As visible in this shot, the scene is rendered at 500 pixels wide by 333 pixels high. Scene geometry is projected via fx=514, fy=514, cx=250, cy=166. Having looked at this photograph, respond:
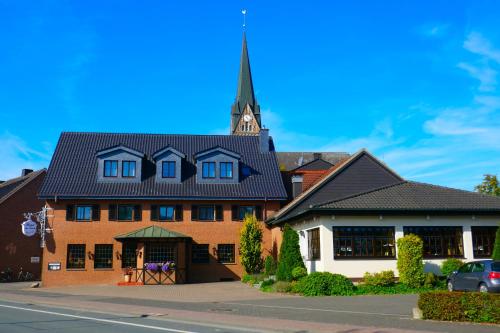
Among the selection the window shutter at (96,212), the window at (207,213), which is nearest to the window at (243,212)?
the window at (207,213)

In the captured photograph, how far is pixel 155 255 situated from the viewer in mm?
34344

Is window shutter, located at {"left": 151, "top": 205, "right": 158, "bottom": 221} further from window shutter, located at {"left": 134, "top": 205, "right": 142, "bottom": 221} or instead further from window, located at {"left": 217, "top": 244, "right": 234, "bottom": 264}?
window, located at {"left": 217, "top": 244, "right": 234, "bottom": 264}

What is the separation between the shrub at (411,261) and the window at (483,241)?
393 centimetres

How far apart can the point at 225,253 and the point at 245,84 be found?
195ft

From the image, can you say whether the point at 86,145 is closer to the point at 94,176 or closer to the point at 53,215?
the point at 94,176

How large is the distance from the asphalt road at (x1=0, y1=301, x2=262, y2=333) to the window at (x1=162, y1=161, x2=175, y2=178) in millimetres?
20465

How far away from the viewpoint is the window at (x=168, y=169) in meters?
37.4

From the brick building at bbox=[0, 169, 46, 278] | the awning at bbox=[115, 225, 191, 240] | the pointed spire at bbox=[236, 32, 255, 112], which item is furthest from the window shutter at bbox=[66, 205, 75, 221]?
the pointed spire at bbox=[236, 32, 255, 112]

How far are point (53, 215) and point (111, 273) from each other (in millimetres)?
5587

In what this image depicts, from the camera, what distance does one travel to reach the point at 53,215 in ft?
115

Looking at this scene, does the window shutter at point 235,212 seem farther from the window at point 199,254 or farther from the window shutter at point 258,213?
the window at point 199,254

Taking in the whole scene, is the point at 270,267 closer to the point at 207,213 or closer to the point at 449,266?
the point at 207,213

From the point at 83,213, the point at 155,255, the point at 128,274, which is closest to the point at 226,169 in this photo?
the point at 155,255

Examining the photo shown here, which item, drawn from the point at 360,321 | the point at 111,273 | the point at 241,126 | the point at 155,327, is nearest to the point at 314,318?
the point at 360,321
